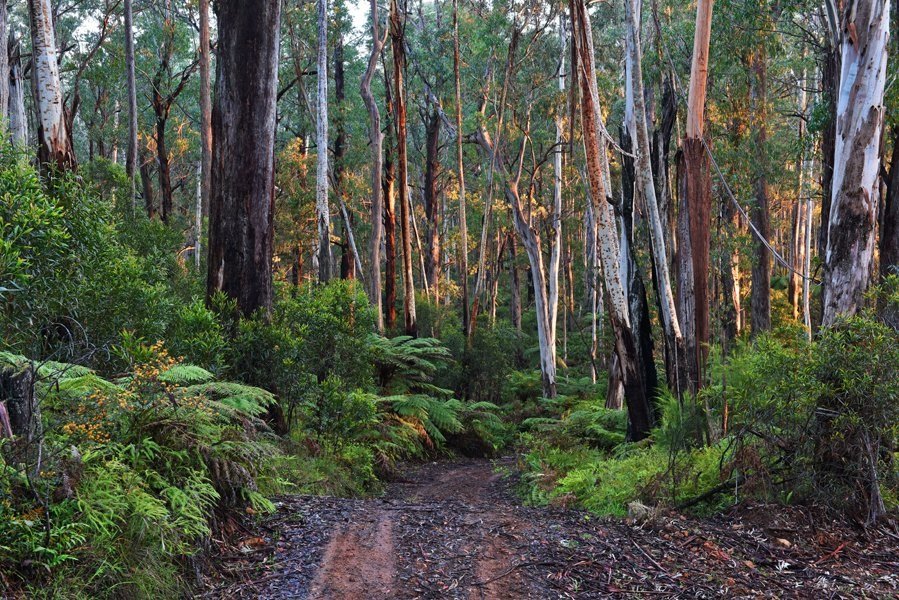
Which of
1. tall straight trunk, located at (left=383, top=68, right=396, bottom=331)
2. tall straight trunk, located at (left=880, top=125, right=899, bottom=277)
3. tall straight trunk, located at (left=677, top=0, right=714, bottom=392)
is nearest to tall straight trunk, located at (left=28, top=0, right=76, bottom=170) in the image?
tall straight trunk, located at (left=677, top=0, right=714, bottom=392)

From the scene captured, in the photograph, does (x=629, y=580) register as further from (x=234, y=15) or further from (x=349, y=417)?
(x=234, y=15)

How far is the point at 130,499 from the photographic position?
12.5 feet

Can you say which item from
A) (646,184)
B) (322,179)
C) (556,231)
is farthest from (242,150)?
(556,231)

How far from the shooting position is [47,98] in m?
9.51

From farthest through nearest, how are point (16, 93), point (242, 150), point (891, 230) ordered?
1. point (16, 93)
2. point (891, 230)
3. point (242, 150)

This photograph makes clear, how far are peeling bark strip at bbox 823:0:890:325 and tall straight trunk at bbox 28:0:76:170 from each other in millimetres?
8905

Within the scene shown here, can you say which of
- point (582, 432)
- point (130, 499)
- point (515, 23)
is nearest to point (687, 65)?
point (515, 23)

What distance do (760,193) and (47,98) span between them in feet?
58.7

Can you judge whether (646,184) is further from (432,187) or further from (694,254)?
(432,187)

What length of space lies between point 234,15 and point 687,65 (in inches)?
498

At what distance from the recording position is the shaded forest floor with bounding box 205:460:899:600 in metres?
4.28

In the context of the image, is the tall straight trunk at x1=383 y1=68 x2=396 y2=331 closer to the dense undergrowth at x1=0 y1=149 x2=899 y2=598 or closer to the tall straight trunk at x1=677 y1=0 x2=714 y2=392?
the dense undergrowth at x1=0 y1=149 x2=899 y2=598

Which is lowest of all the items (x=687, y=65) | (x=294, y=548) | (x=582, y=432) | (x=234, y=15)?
(x=582, y=432)

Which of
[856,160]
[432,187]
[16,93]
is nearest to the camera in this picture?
[856,160]
